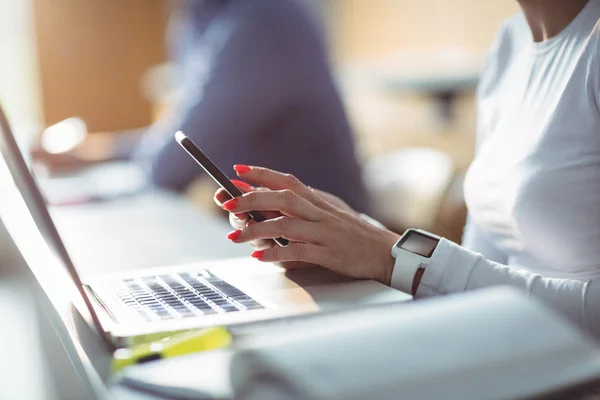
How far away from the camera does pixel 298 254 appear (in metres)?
0.70

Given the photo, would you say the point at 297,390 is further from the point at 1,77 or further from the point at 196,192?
the point at 1,77

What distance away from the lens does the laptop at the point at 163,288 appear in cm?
53

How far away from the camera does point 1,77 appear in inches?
159

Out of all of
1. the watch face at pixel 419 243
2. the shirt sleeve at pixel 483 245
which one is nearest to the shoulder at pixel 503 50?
the shirt sleeve at pixel 483 245

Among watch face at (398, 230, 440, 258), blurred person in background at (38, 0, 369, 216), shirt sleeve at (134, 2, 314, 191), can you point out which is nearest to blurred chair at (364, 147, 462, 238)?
blurred person in background at (38, 0, 369, 216)

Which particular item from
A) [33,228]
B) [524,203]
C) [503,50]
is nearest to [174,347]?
[33,228]

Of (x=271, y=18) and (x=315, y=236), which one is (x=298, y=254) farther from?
(x=271, y=18)

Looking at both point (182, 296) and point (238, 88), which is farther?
point (238, 88)

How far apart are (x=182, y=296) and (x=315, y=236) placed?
0.50ft

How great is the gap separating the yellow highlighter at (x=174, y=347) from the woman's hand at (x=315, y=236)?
173mm

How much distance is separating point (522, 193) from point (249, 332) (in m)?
0.51

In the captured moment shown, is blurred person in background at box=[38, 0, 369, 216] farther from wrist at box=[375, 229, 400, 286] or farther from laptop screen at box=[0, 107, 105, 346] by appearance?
laptop screen at box=[0, 107, 105, 346]

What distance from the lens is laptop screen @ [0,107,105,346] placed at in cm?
52

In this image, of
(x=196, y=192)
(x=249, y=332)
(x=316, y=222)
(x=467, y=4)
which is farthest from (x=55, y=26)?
(x=249, y=332)
